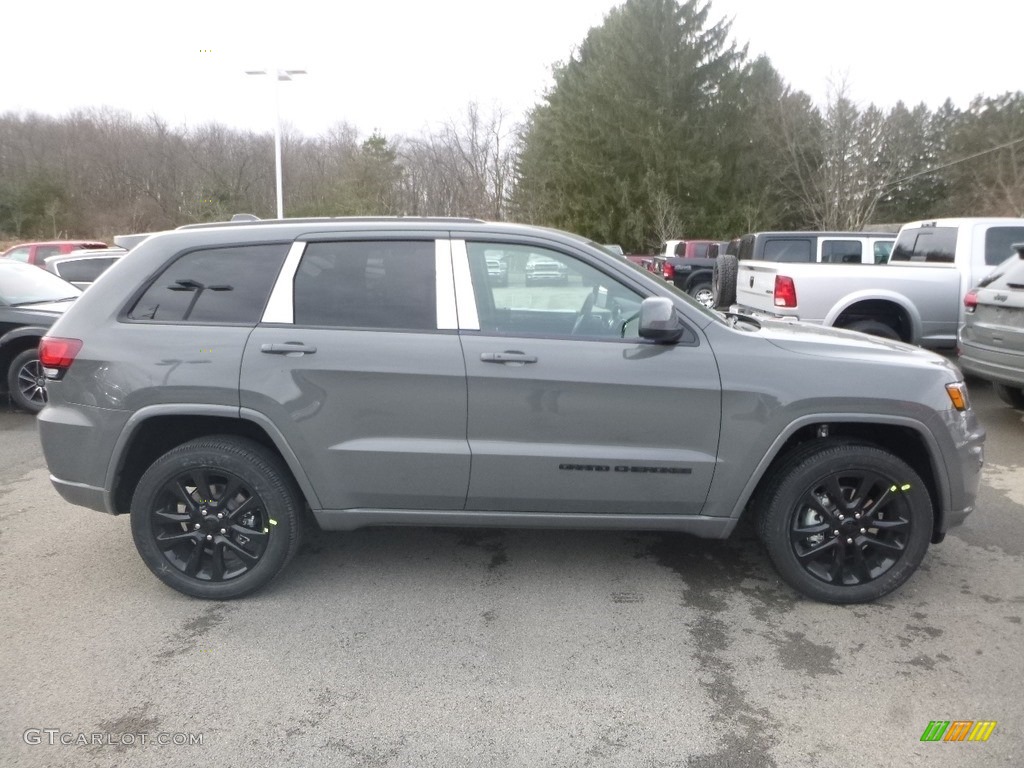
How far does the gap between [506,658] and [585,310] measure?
1.68 m

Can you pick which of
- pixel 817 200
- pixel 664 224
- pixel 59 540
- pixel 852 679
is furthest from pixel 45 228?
pixel 852 679

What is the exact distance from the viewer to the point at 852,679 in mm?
3355

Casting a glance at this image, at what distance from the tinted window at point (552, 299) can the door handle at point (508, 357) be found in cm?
16

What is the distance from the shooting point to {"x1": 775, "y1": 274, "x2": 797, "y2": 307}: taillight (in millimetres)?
9273

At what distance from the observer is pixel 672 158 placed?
119ft

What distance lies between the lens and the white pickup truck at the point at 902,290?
9.20 metres

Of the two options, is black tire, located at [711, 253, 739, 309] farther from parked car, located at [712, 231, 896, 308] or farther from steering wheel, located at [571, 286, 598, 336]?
steering wheel, located at [571, 286, 598, 336]

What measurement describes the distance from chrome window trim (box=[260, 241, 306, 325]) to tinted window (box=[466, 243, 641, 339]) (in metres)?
0.88

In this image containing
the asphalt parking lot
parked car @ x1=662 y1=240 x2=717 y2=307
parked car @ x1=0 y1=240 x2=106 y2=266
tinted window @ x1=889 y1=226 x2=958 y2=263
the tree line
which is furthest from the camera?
the tree line

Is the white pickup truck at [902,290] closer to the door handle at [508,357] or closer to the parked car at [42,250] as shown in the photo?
the door handle at [508,357]

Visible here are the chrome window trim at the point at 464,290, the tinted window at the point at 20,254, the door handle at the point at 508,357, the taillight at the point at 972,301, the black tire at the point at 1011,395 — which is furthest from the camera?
the tinted window at the point at 20,254

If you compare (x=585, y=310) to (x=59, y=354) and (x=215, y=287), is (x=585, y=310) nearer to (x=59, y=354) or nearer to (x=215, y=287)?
(x=215, y=287)

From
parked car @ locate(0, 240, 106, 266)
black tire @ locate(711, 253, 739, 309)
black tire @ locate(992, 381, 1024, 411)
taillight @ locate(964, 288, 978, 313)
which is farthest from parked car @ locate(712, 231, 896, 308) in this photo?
parked car @ locate(0, 240, 106, 266)

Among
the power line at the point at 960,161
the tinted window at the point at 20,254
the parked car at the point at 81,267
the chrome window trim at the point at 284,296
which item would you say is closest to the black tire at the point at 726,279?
the chrome window trim at the point at 284,296
